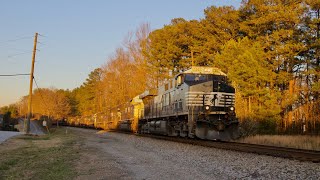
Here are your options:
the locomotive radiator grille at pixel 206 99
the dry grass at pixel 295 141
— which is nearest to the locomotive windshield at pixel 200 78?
the locomotive radiator grille at pixel 206 99

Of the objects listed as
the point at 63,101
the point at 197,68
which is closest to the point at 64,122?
the point at 63,101

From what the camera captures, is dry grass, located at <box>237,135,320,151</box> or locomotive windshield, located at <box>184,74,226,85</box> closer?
dry grass, located at <box>237,135,320,151</box>

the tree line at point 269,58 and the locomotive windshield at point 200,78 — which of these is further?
the tree line at point 269,58

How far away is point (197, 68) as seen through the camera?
20.5 meters

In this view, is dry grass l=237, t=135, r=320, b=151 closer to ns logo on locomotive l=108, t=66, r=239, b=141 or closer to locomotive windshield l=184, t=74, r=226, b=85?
ns logo on locomotive l=108, t=66, r=239, b=141

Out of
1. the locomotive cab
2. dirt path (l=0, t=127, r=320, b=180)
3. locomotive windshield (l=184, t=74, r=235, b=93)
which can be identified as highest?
locomotive windshield (l=184, t=74, r=235, b=93)

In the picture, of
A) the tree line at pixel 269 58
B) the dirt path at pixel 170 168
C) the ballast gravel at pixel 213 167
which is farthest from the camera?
the tree line at pixel 269 58

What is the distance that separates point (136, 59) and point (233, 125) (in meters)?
39.1

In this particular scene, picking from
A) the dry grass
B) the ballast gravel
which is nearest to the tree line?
the dry grass

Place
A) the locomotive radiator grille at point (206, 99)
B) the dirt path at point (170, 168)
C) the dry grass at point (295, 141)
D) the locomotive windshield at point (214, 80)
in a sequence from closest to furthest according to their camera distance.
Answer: the dirt path at point (170, 168)
the dry grass at point (295, 141)
the locomotive radiator grille at point (206, 99)
the locomotive windshield at point (214, 80)

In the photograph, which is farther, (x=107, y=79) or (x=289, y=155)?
→ (x=107, y=79)

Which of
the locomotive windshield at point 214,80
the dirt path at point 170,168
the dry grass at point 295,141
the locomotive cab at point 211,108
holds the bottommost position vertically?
the dirt path at point 170,168

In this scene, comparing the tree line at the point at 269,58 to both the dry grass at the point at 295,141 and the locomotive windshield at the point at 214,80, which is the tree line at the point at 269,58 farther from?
the locomotive windshield at the point at 214,80

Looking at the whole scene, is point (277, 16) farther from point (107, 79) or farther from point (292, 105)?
point (107, 79)
